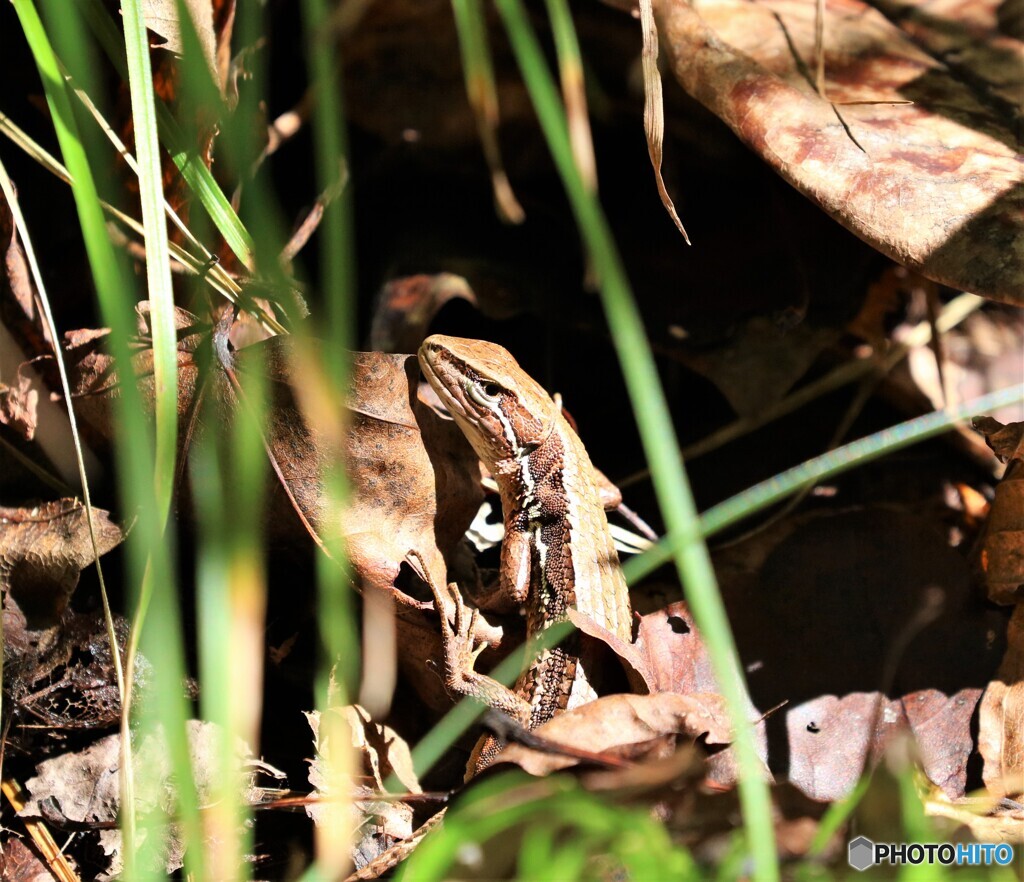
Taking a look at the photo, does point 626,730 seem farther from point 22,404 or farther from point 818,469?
point 22,404

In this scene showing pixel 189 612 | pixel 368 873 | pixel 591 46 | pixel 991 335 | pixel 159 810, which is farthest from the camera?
pixel 991 335

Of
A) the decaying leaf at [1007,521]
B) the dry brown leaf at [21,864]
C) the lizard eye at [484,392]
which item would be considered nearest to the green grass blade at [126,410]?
the dry brown leaf at [21,864]

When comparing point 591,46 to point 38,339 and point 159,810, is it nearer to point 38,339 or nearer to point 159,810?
point 38,339

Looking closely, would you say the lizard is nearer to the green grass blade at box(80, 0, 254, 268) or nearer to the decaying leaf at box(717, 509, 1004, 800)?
the decaying leaf at box(717, 509, 1004, 800)

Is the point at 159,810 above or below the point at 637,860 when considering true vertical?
below

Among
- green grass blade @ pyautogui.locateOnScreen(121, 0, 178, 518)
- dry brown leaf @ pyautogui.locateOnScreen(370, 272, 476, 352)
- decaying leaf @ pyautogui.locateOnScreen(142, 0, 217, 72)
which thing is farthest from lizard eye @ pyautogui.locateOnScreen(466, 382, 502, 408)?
green grass blade @ pyautogui.locateOnScreen(121, 0, 178, 518)

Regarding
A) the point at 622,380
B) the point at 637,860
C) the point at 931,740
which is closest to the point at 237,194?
the point at 622,380
